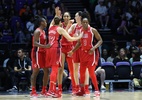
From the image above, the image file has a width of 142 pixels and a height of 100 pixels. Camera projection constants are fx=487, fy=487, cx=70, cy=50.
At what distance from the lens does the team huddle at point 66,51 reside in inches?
472

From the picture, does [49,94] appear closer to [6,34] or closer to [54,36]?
[54,36]

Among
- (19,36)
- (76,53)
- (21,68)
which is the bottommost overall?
(21,68)

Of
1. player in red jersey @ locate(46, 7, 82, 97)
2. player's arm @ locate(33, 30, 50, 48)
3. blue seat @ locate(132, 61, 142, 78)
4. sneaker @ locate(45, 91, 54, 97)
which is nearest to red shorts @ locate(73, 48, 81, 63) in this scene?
player in red jersey @ locate(46, 7, 82, 97)

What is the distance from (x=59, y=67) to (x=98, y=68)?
3722 millimetres

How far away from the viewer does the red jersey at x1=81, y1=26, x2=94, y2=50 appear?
1241cm

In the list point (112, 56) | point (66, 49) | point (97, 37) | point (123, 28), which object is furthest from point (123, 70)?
point (97, 37)

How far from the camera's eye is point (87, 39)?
490 inches

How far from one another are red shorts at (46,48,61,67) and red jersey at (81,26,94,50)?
736mm

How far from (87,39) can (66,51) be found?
28.7 inches

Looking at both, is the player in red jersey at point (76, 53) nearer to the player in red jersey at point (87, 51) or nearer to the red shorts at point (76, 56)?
the red shorts at point (76, 56)

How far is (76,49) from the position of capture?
41.1 feet

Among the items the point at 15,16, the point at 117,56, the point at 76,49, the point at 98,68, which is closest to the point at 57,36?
the point at 76,49

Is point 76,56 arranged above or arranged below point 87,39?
below

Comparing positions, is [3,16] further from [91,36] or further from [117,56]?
[91,36]
